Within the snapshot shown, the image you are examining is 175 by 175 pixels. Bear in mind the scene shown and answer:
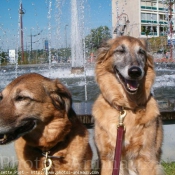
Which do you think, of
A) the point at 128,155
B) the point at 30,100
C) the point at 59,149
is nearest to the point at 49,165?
the point at 59,149

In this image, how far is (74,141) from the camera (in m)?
3.41

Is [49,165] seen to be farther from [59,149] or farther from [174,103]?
[174,103]

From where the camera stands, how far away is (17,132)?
316 cm

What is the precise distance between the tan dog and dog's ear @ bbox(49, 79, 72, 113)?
689 millimetres

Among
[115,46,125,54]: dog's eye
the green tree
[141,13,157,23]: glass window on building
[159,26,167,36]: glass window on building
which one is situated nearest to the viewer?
[115,46,125,54]: dog's eye

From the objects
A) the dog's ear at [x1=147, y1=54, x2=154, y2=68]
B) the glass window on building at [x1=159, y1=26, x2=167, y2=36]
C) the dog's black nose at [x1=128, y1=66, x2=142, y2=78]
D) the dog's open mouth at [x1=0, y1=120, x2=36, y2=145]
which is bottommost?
the dog's open mouth at [x1=0, y1=120, x2=36, y2=145]

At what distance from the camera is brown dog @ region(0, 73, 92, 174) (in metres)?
3.19

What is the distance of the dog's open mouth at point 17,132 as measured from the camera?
3115 millimetres

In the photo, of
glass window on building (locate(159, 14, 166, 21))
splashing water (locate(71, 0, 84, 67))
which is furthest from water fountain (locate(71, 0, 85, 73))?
glass window on building (locate(159, 14, 166, 21))

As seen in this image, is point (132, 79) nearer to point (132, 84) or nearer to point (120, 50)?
point (132, 84)

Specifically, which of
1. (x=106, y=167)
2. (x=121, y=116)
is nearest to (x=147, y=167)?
(x=106, y=167)

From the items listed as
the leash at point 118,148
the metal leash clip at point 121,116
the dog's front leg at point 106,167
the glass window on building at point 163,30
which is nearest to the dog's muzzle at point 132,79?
the metal leash clip at point 121,116

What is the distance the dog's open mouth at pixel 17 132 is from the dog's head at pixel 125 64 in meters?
1.31

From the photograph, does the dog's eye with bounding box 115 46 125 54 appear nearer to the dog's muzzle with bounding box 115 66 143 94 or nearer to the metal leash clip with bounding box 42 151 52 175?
the dog's muzzle with bounding box 115 66 143 94
